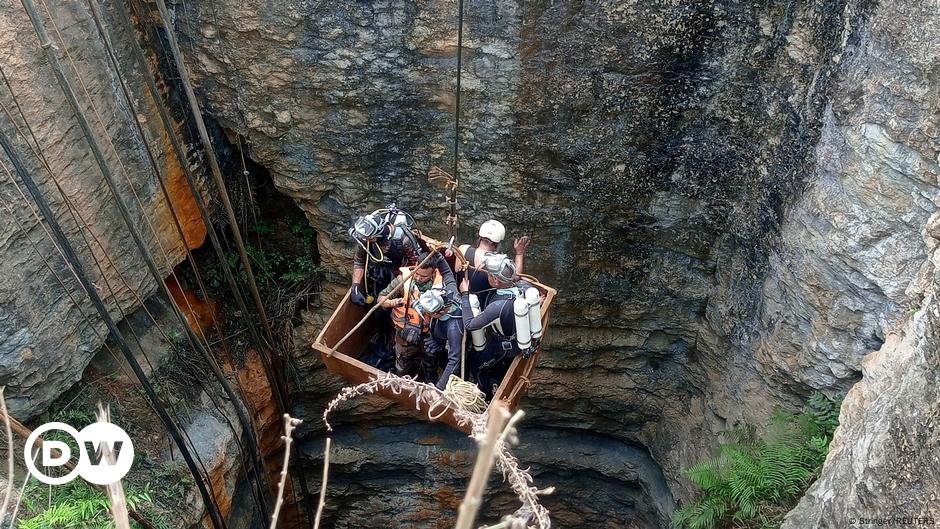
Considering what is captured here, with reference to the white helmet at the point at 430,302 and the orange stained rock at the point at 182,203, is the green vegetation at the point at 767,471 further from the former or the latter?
the orange stained rock at the point at 182,203

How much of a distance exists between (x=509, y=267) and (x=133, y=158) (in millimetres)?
3360

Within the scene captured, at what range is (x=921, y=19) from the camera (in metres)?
4.39

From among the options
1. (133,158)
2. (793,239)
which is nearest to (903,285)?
(793,239)

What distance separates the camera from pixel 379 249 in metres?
5.30

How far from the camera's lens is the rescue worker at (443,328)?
4883 mm

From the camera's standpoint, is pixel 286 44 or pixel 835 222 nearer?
pixel 835 222

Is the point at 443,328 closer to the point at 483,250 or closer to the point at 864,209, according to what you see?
the point at 483,250

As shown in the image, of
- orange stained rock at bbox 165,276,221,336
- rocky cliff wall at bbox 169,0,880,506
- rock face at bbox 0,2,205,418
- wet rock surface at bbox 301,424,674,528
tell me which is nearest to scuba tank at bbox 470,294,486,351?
rocky cliff wall at bbox 169,0,880,506

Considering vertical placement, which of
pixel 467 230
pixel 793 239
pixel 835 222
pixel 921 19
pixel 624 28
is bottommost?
pixel 467 230

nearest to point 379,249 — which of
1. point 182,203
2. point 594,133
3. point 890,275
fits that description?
point 594,133

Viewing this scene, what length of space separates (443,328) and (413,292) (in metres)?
0.35

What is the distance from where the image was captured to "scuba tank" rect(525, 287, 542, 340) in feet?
16.1

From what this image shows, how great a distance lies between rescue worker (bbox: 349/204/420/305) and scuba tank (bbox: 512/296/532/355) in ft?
3.05

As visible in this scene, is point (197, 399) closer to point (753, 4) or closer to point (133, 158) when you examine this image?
point (133, 158)
